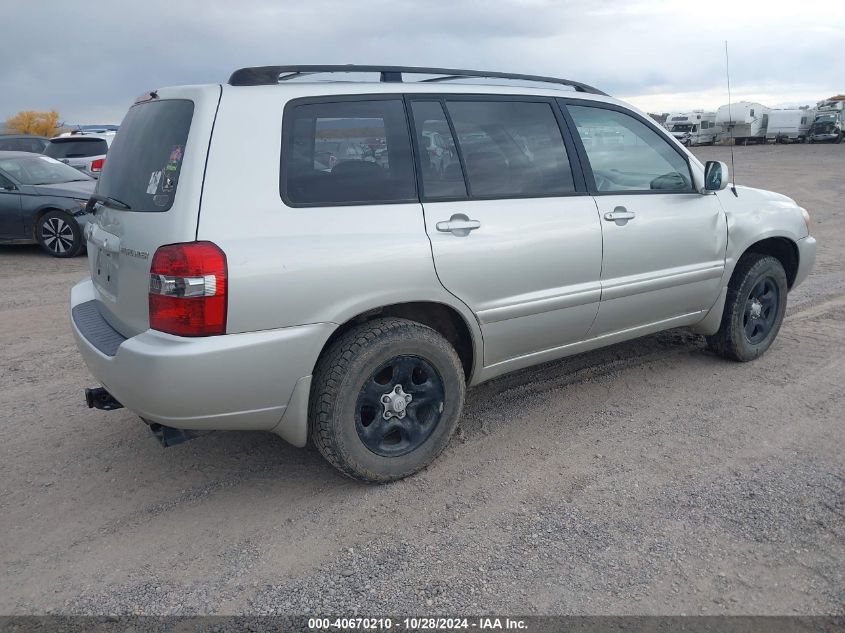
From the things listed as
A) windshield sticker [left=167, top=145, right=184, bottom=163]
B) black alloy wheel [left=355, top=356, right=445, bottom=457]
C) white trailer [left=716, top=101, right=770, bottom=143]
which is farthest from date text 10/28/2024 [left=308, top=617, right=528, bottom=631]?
white trailer [left=716, top=101, right=770, bottom=143]

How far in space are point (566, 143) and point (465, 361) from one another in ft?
4.40

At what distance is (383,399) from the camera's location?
11.4ft

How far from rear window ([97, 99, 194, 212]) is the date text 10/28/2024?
1744mm

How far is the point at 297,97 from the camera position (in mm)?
3295

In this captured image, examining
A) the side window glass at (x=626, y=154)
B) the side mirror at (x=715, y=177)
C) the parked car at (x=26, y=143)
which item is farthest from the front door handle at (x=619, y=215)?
the parked car at (x=26, y=143)

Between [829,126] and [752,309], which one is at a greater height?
[829,126]

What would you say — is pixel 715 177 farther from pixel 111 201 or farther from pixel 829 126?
pixel 829 126

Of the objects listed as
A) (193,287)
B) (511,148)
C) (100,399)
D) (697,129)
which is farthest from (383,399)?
(697,129)

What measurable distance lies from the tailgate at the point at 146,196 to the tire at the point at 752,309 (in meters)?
3.56

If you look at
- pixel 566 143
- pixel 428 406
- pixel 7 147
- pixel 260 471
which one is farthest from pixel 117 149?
pixel 7 147

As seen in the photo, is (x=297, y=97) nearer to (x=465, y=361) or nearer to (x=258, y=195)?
(x=258, y=195)

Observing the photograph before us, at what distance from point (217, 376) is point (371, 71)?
167 cm

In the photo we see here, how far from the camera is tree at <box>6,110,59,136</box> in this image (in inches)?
1600

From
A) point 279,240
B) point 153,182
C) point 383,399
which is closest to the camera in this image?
point 279,240
